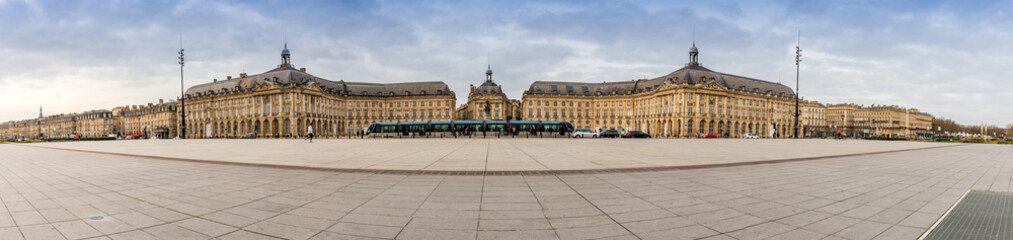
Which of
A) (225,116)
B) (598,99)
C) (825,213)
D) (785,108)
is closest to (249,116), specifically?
(225,116)

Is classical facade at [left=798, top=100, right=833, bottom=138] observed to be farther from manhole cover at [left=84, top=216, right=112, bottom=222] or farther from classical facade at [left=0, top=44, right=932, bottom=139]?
manhole cover at [left=84, top=216, right=112, bottom=222]

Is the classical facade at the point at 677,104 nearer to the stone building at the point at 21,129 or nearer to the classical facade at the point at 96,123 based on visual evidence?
the classical facade at the point at 96,123

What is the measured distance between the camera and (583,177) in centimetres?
899

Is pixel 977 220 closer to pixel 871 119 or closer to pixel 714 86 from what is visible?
pixel 714 86

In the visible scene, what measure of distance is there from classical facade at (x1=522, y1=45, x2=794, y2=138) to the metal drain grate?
78.0m

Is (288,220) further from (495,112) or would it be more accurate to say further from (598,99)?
(598,99)

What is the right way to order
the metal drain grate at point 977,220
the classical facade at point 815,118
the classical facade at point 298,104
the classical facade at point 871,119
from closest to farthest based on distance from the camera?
the metal drain grate at point 977,220, the classical facade at point 298,104, the classical facade at point 815,118, the classical facade at point 871,119

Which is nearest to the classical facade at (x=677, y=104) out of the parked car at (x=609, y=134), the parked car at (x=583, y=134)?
the parked car at (x=609, y=134)

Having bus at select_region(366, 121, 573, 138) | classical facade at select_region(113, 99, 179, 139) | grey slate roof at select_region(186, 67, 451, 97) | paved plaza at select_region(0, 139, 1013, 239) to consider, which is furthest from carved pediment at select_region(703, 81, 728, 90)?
classical facade at select_region(113, 99, 179, 139)

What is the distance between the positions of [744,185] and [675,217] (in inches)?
156

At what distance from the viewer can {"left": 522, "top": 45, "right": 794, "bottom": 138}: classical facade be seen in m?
83.8

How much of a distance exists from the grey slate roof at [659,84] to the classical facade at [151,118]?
11076cm

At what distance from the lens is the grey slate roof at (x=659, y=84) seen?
3435 inches

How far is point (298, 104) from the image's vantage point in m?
82.0
